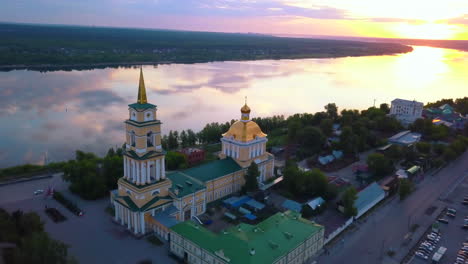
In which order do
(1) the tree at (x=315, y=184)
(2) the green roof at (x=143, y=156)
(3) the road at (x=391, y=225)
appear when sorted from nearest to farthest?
(3) the road at (x=391, y=225) → (2) the green roof at (x=143, y=156) → (1) the tree at (x=315, y=184)

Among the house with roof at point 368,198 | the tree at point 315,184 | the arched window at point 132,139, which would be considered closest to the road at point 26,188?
the arched window at point 132,139

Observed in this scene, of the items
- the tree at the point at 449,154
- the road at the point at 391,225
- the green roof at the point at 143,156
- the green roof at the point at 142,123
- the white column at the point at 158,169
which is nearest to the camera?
the road at the point at 391,225

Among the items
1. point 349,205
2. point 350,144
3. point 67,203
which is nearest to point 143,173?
point 67,203

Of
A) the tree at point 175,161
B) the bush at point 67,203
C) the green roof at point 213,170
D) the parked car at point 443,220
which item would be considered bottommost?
the bush at point 67,203

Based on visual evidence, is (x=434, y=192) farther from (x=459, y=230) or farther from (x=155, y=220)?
(x=155, y=220)

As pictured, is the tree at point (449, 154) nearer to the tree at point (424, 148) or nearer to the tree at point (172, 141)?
the tree at point (424, 148)

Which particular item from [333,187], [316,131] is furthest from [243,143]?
[316,131]

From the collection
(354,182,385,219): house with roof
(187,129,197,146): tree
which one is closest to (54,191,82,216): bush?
(187,129,197,146): tree
